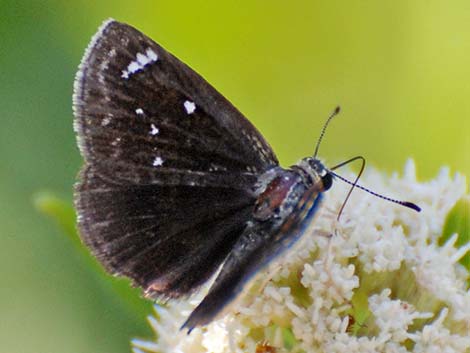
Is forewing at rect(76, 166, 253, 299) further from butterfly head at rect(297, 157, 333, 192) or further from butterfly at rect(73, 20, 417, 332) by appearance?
butterfly head at rect(297, 157, 333, 192)

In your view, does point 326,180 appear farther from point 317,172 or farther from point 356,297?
point 356,297

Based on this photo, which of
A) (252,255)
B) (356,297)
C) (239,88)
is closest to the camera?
(252,255)

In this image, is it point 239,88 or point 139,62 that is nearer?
point 139,62

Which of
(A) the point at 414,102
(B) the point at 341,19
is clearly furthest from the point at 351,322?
(B) the point at 341,19

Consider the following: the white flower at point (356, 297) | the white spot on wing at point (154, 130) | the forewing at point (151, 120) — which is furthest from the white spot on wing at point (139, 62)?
the white flower at point (356, 297)

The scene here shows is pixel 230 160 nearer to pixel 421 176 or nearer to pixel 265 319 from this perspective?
pixel 265 319

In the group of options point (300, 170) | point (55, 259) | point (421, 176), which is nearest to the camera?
point (300, 170)

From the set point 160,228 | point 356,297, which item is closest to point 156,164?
point 160,228

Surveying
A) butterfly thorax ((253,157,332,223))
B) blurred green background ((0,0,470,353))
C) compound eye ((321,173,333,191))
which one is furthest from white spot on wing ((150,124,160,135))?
blurred green background ((0,0,470,353))
